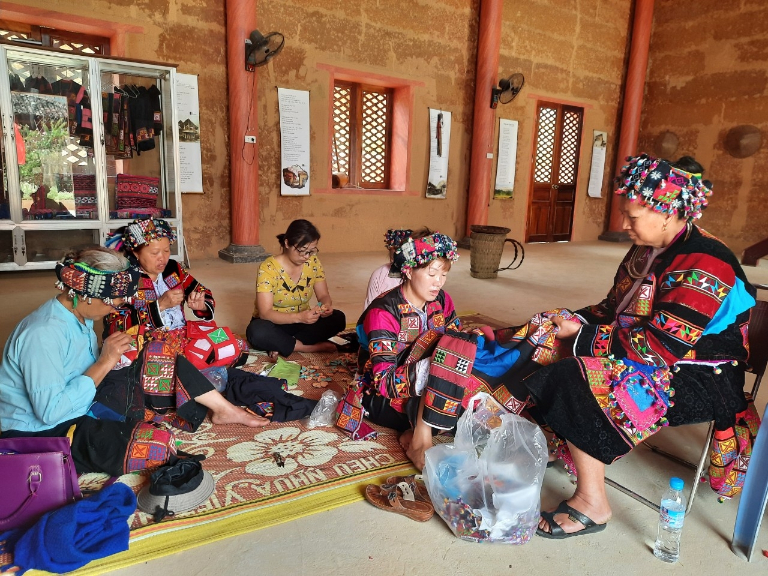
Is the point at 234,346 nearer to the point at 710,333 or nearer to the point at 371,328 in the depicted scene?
the point at 371,328

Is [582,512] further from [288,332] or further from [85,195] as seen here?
[85,195]

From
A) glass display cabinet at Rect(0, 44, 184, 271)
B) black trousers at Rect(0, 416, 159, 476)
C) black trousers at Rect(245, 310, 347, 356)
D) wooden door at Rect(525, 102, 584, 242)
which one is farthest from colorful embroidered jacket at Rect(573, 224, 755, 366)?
wooden door at Rect(525, 102, 584, 242)

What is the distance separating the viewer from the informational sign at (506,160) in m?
8.65

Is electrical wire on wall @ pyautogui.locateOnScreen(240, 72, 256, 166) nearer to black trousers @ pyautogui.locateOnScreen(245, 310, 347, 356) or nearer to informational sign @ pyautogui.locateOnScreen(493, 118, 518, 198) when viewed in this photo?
black trousers @ pyautogui.locateOnScreen(245, 310, 347, 356)

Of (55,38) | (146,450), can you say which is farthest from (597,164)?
(146,450)

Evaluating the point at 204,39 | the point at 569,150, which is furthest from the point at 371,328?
the point at 569,150

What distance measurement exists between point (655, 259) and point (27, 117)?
18.7ft

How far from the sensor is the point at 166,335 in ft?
7.60

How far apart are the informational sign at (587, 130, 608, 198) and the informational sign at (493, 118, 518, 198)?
1.96m

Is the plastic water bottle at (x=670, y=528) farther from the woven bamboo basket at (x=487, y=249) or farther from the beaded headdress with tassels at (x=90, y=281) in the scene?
the woven bamboo basket at (x=487, y=249)

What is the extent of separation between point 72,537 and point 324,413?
1.16 meters

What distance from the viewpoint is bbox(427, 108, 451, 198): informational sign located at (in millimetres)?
7978

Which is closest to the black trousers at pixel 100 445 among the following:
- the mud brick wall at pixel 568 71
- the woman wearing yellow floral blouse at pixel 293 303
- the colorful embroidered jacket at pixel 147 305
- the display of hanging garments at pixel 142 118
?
the colorful embroidered jacket at pixel 147 305

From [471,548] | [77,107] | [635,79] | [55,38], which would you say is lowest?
[471,548]
